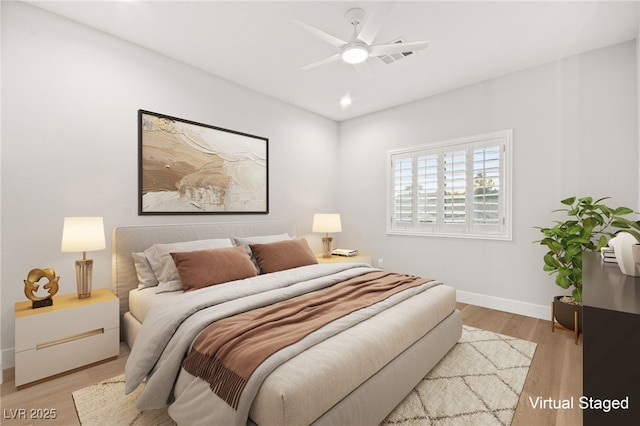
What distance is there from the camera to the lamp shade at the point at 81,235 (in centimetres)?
231

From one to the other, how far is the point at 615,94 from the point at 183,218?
4565 millimetres

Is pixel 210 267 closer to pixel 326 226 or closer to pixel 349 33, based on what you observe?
pixel 326 226

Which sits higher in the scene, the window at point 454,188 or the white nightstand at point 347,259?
the window at point 454,188

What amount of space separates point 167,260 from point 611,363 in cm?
289

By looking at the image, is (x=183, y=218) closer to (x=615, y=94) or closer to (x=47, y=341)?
(x=47, y=341)

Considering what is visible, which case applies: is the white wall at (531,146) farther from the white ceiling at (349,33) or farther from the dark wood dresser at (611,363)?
the dark wood dresser at (611,363)

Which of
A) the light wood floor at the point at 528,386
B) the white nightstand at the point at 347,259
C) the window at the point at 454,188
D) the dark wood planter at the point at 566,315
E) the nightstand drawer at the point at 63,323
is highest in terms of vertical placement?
the window at the point at 454,188

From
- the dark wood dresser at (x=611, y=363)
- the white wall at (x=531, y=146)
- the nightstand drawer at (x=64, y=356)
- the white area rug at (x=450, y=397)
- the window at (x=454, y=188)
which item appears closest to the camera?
the dark wood dresser at (x=611, y=363)

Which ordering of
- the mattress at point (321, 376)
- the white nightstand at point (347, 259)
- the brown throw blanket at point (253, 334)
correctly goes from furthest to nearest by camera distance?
1. the white nightstand at point (347, 259)
2. the brown throw blanket at point (253, 334)
3. the mattress at point (321, 376)

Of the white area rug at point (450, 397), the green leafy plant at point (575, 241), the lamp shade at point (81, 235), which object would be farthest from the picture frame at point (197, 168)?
the green leafy plant at point (575, 241)

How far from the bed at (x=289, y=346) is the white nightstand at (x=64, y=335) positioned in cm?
20

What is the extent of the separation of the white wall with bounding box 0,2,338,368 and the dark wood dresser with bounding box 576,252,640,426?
3.35 metres

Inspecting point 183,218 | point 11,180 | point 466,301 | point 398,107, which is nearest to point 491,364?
point 466,301

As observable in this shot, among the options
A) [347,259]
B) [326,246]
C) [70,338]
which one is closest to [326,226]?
[326,246]
